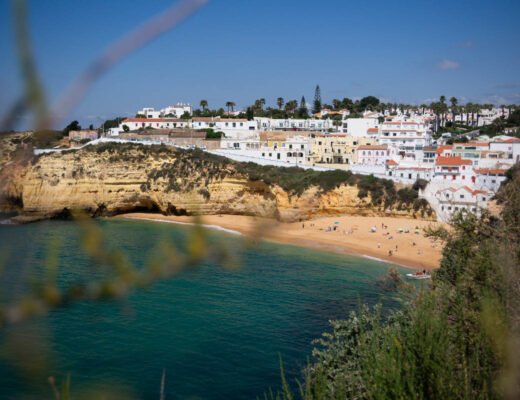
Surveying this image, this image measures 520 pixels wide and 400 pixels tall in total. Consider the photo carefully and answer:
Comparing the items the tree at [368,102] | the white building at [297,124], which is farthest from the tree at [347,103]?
the white building at [297,124]

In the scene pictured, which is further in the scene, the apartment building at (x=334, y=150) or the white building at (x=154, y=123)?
the white building at (x=154, y=123)

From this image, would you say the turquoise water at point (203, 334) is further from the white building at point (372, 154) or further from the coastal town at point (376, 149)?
the white building at point (372, 154)

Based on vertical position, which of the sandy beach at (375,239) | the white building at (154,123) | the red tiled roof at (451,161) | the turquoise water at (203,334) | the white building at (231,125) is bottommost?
the turquoise water at (203,334)

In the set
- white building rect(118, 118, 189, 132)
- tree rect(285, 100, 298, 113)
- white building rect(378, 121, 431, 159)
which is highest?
tree rect(285, 100, 298, 113)

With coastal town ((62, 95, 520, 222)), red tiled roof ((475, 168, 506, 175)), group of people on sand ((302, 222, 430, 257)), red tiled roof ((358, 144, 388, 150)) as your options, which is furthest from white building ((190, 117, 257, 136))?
red tiled roof ((475, 168, 506, 175))

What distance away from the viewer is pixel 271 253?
28.9 meters

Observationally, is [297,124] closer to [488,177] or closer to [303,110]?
[303,110]

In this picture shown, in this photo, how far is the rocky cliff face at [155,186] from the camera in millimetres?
37094

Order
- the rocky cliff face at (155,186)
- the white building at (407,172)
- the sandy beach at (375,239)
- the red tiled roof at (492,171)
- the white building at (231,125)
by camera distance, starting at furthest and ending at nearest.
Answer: the white building at (231,125)
the white building at (407,172)
the rocky cliff face at (155,186)
the red tiled roof at (492,171)
the sandy beach at (375,239)

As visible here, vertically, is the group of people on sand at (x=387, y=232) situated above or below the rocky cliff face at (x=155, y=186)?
below

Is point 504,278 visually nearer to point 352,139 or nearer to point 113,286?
point 113,286

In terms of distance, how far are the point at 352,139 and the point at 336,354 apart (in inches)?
1498

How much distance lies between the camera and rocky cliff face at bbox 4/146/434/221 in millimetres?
37094

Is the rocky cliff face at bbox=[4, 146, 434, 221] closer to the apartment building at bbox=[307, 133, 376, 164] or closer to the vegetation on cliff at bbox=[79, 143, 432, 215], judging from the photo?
the vegetation on cliff at bbox=[79, 143, 432, 215]
